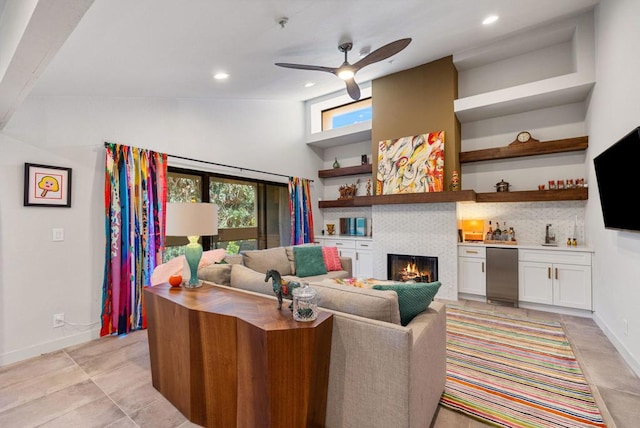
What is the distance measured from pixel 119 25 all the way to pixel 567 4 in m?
4.73

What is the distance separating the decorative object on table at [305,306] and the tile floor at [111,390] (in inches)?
43.8

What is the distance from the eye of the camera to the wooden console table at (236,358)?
4.78 ft

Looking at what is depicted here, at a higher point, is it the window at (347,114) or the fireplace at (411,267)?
the window at (347,114)

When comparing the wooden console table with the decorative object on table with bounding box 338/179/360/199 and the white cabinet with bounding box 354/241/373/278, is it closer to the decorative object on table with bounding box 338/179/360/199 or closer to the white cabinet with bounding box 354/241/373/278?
the white cabinet with bounding box 354/241/373/278

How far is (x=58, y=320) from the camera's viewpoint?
2941 millimetres

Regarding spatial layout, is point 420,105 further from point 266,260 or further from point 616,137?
point 266,260

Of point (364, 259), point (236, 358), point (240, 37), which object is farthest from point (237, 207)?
point (236, 358)

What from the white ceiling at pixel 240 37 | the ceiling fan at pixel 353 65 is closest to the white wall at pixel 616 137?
the white ceiling at pixel 240 37

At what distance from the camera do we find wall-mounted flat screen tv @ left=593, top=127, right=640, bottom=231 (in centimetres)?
227

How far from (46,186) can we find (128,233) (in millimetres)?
832

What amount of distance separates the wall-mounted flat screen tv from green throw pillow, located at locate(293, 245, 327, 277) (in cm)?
320

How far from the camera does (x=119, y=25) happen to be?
211 cm

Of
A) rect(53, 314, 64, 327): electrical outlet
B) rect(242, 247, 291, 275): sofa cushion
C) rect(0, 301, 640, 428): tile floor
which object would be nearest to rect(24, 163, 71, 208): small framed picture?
rect(53, 314, 64, 327): electrical outlet

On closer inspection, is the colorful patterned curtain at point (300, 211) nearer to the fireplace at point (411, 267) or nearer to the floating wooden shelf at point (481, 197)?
the floating wooden shelf at point (481, 197)
